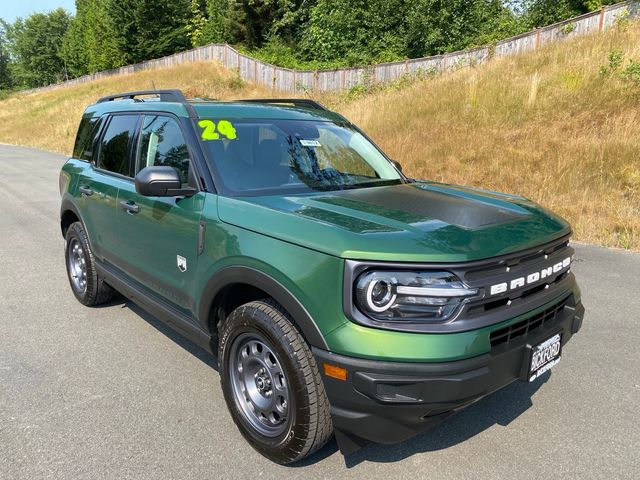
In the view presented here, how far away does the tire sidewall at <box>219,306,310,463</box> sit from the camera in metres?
2.31

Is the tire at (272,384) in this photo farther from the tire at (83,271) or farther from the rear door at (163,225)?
the tire at (83,271)

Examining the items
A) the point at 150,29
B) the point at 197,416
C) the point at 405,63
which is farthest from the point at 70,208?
the point at 150,29

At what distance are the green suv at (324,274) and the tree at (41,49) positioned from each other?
97.3 meters

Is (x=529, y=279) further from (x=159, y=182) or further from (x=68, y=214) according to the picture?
(x=68, y=214)

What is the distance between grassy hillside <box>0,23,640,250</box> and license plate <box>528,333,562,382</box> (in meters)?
5.13

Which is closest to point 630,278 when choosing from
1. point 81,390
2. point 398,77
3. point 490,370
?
point 490,370

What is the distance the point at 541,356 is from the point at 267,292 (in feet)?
4.60

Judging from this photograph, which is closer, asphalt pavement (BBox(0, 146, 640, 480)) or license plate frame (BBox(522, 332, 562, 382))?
license plate frame (BBox(522, 332, 562, 382))

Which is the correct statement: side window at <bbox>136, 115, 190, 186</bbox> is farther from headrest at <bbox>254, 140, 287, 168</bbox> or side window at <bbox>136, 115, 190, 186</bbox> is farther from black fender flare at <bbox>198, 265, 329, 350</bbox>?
black fender flare at <bbox>198, 265, 329, 350</bbox>

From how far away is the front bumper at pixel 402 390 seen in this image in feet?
6.76

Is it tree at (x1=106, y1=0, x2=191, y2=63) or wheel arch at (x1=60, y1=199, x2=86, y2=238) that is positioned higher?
tree at (x1=106, y1=0, x2=191, y2=63)

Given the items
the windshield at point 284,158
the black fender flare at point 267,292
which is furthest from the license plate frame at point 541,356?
the windshield at point 284,158

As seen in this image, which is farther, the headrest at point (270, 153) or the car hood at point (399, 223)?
the headrest at point (270, 153)

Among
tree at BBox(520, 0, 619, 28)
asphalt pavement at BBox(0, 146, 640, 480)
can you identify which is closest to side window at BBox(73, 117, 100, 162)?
asphalt pavement at BBox(0, 146, 640, 480)
